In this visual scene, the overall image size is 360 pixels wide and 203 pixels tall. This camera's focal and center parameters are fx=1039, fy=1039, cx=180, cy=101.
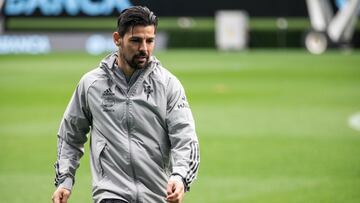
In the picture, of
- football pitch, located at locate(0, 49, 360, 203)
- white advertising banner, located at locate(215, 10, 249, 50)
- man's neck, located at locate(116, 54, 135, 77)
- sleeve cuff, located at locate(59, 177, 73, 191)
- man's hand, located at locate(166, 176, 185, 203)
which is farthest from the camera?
white advertising banner, located at locate(215, 10, 249, 50)

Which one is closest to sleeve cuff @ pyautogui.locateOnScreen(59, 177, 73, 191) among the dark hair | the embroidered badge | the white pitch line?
the embroidered badge

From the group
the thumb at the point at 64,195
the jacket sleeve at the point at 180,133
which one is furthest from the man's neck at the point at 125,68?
the thumb at the point at 64,195

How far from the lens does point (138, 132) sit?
6.23 metres

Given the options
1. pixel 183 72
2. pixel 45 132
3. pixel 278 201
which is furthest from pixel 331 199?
pixel 183 72

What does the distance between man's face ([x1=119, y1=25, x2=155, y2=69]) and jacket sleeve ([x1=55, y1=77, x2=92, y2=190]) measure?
0.40 m

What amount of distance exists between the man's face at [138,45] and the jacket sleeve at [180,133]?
25cm

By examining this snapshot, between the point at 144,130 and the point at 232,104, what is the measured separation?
14.7 meters

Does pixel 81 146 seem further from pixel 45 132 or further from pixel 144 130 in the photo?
pixel 45 132

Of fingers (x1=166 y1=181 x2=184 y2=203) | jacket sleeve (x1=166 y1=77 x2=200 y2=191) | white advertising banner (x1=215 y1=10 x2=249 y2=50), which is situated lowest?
white advertising banner (x1=215 y1=10 x2=249 y2=50)

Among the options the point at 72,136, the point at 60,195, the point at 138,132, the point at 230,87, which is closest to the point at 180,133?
the point at 138,132

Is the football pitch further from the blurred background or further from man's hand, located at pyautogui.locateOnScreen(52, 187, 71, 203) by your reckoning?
man's hand, located at pyautogui.locateOnScreen(52, 187, 71, 203)

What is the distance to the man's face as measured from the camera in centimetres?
609

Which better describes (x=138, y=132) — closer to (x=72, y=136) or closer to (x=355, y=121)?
(x=72, y=136)

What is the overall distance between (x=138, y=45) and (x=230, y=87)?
729 inches
